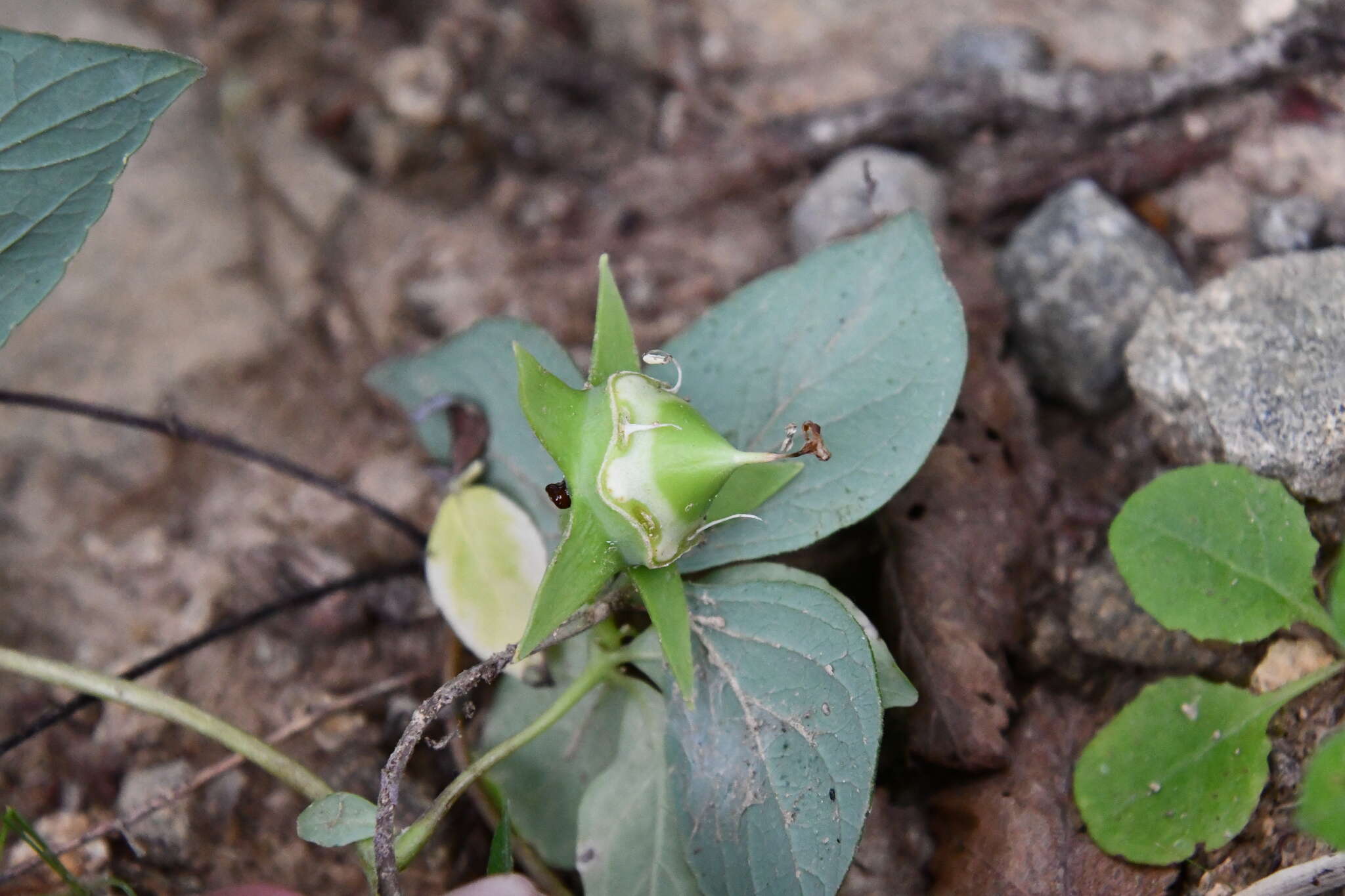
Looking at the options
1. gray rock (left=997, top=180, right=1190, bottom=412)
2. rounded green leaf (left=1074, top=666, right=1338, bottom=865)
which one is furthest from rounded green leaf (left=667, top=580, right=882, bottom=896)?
gray rock (left=997, top=180, right=1190, bottom=412)

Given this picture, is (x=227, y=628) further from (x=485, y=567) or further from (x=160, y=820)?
(x=485, y=567)

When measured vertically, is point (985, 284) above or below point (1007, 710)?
above

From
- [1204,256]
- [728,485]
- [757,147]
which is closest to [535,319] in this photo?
[757,147]

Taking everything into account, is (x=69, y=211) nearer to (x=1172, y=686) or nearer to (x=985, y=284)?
(x=985, y=284)

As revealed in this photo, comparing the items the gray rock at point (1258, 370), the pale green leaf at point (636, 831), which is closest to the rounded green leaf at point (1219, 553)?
the gray rock at point (1258, 370)

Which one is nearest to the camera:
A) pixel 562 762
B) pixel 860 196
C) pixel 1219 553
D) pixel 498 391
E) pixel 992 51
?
pixel 1219 553

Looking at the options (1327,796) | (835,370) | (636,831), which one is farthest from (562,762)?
(1327,796)
